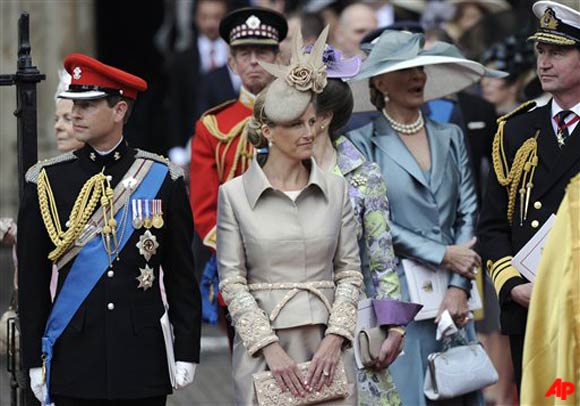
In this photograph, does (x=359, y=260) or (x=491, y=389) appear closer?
A: (x=359, y=260)

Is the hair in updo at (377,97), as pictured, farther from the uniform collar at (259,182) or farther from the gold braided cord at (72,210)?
the gold braided cord at (72,210)

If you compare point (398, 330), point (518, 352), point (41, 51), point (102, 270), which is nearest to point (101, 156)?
point (102, 270)

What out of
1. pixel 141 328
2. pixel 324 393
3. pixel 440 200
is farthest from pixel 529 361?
pixel 440 200

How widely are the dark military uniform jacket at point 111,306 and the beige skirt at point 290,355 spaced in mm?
294

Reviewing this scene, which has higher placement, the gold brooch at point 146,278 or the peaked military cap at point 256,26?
the peaked military cap at point 256,26

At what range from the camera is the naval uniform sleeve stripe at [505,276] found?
7.29 metres

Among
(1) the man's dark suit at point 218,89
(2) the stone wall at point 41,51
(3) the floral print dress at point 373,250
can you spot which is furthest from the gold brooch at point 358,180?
(2) the stone wall at point 41,51

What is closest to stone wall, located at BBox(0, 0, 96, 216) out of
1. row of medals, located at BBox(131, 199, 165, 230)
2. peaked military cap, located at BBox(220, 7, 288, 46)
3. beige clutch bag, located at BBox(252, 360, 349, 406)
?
peaked military cap, located at BBox(220, 7, 288, 46)

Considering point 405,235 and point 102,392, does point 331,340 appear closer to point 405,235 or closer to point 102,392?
point 102,392

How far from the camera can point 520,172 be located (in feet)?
24.1

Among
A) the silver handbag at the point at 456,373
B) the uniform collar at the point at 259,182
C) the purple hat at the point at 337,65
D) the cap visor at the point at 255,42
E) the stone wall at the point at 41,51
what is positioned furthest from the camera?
the stone wall at the point at 41,51

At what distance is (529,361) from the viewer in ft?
20.4

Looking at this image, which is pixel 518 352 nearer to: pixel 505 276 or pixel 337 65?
pixel 505 276

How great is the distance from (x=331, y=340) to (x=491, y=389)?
4324 millimetres
